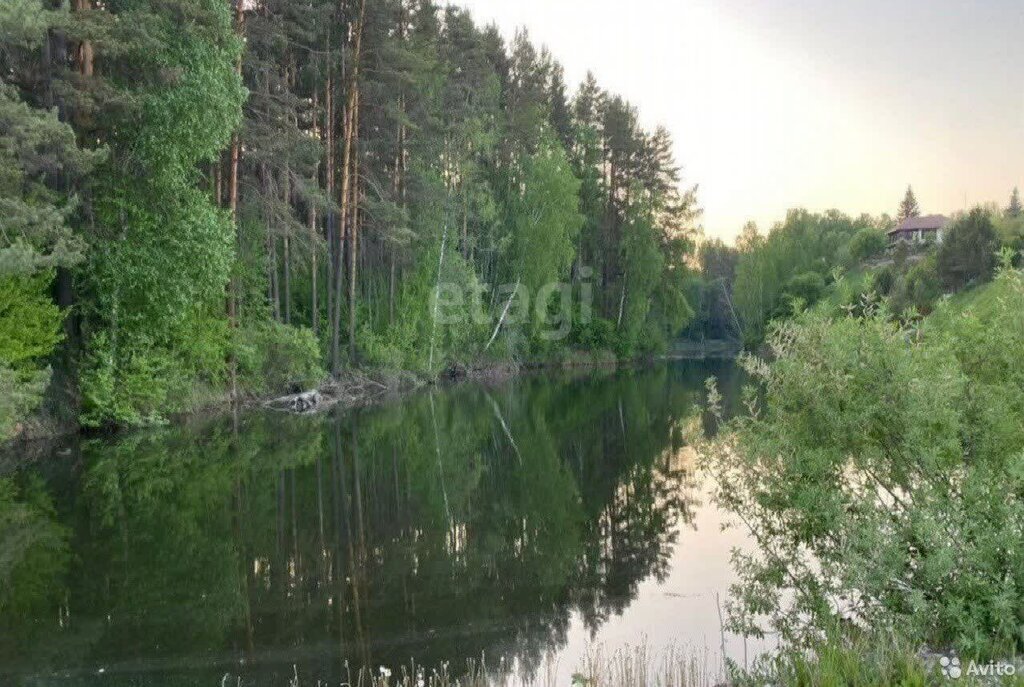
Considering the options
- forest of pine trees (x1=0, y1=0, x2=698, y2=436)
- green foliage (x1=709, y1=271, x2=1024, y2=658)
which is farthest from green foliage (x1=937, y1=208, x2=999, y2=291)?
green foliage (x1=709, y1=271, x2=1024, y2=658)

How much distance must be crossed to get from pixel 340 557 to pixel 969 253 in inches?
1805

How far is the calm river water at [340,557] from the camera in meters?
8.04

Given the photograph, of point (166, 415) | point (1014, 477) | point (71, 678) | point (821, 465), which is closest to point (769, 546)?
point (821, 465)

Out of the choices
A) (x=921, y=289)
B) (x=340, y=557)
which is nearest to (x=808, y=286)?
(x=921, y=289)

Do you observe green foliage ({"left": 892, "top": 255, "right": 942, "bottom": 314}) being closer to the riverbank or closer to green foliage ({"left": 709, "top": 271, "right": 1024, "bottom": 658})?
the riverbank

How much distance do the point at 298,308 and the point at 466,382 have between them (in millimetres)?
8977

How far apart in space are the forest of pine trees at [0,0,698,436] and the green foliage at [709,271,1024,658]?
1288 centimetres

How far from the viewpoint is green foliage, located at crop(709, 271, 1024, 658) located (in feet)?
20.0

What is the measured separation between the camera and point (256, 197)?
2670 centimetres

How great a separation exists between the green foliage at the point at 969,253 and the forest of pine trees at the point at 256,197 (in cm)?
2021

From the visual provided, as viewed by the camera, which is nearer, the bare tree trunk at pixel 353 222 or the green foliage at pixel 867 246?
the bare tree trunk at pixel 353 222

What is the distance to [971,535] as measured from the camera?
6344 millimetres

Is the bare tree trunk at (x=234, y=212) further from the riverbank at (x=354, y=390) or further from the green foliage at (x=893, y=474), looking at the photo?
the green foliage at (x=893, y=474)

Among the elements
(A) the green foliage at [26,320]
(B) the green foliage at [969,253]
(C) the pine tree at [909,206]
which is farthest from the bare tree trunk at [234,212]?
(C) the pine tree at [909,206]
